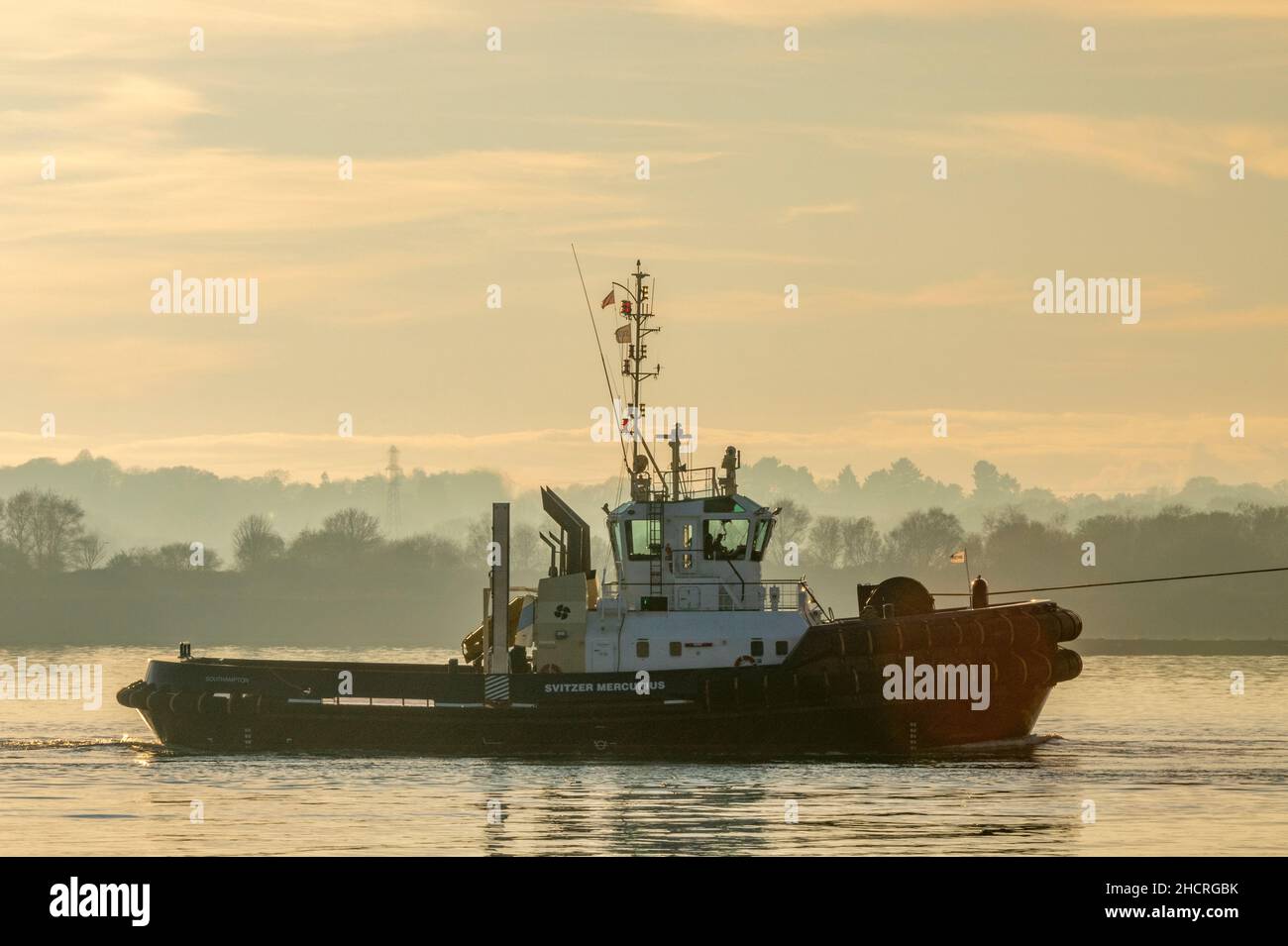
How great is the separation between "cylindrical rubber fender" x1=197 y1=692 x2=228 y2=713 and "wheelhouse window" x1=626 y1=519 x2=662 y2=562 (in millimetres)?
8769

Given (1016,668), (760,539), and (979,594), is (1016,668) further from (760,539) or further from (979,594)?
(760,539)

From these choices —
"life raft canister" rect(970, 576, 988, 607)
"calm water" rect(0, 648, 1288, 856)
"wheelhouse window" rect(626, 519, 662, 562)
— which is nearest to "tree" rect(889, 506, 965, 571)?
"calm water" rect(0, 648, 1288, 856)

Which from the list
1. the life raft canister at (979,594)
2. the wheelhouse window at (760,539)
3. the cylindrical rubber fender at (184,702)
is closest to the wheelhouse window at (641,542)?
the wheelhouse window at (760,539)

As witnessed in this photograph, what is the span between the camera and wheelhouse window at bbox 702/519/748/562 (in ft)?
124

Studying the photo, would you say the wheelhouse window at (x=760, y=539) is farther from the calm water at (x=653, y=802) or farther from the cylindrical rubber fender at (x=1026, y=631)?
the cylindrical rubber fender at (x=1026, y=631)

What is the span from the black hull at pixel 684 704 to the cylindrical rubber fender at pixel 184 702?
0.02 m

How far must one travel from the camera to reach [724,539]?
1491 inches

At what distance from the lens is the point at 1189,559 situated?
178m

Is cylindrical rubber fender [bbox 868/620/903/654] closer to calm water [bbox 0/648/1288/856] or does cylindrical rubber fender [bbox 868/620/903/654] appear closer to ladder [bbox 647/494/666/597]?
calm water [bbox 0/648/1288/856]

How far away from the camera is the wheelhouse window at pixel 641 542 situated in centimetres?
3800

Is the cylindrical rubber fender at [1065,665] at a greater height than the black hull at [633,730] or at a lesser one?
greater
